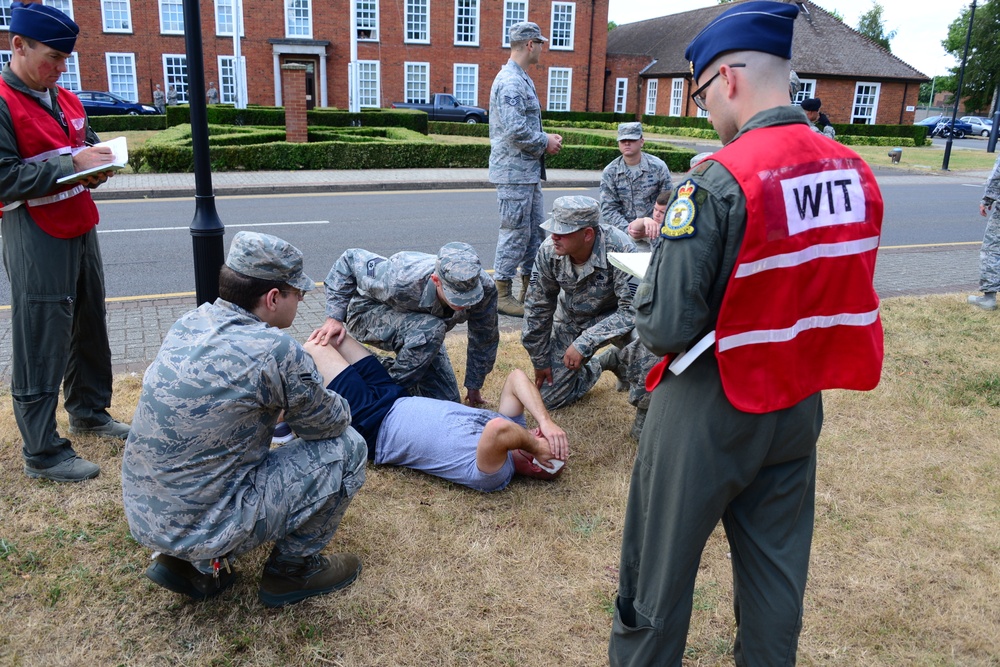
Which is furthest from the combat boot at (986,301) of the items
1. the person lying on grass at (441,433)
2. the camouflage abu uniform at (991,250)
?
the person lying on grass at (441,433)

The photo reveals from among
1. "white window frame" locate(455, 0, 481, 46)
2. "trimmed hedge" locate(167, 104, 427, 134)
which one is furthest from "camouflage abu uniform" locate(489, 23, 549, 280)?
"white window frame" locate(455, 0, 481, 46)

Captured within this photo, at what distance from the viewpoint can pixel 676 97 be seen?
40406mm

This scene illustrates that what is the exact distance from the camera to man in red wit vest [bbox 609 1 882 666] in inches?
74.5

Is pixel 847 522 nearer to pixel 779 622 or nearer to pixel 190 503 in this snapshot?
pixel 779 622

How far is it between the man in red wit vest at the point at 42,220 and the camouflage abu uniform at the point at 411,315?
1.32m

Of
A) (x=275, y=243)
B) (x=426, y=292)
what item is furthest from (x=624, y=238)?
(x=275, y=243)

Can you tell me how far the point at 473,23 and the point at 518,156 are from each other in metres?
32.8

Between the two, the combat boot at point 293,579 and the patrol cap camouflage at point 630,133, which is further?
the patrol cap camouflage at point 630,133

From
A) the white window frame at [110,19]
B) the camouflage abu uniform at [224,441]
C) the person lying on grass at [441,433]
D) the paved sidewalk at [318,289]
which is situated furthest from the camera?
the white window frame at [110,19]

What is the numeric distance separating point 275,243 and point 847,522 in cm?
291

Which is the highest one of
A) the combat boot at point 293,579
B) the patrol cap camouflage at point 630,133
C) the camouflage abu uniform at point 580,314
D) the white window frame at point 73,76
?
the white window frame at point 73,76

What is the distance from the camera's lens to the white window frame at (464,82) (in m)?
37.4

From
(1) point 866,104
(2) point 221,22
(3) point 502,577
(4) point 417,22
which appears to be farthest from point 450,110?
(3) point 502,577

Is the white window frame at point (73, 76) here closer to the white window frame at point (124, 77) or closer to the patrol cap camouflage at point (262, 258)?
the white window frame at point (124, 77)
